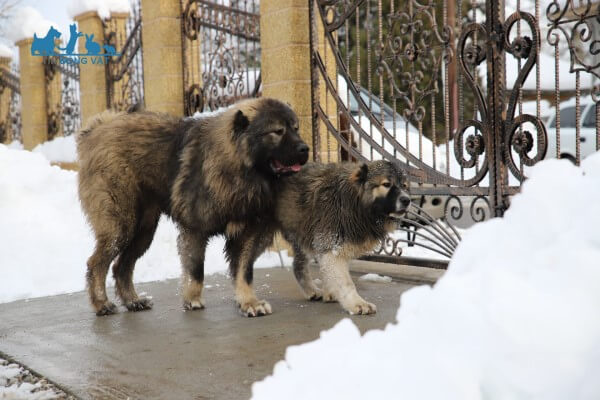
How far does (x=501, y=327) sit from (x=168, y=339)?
113 inches

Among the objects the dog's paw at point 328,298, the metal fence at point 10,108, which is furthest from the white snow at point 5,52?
the dog's paw at point 328,298

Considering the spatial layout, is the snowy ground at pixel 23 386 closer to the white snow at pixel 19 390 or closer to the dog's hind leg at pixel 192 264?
the white snow at pixel 19 390

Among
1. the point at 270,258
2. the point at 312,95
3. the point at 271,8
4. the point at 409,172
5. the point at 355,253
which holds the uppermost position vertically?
the point at 271,8

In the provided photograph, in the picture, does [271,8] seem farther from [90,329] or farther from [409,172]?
[90,329]

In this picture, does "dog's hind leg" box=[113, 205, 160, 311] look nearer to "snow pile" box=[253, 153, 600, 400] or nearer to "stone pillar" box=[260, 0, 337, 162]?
"stone pillar" box=[260, 0, 337, 162]

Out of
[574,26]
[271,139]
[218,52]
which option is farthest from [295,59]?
[574,26]

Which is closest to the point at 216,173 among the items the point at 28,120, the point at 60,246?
the point at 60,246

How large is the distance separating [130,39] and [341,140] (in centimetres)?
600

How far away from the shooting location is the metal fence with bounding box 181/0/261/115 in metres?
8.76

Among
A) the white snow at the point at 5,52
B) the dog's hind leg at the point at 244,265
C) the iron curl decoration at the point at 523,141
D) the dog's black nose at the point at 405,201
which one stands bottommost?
the dog's hind leg at the point at 244,265

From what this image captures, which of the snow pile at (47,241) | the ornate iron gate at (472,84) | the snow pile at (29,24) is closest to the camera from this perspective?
the ornate iron gate at (472,84)

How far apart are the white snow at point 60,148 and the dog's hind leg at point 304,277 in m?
9.58

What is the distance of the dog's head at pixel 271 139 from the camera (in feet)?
15.5

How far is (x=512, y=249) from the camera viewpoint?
6.51ft
